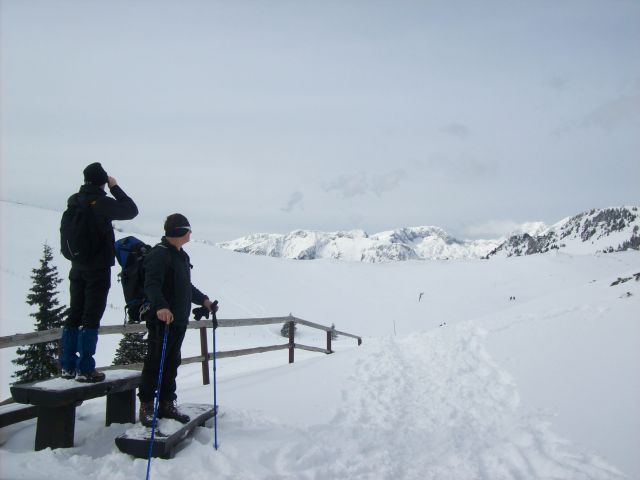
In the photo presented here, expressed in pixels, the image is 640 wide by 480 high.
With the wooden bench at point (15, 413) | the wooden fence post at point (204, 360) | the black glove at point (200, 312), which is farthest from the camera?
the wooden fence post at point (204, 360)

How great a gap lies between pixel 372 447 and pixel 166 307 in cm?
270

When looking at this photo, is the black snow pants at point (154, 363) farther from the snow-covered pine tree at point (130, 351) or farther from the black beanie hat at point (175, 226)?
the snow-covered pine tree at point (130, 351)

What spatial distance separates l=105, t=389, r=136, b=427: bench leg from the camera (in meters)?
4.88

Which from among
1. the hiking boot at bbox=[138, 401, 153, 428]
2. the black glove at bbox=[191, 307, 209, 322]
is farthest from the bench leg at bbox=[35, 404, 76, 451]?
the black glove at bbox=[191, 307, 209, 322]

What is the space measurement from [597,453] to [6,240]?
141 feet

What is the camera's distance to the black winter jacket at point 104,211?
459 centimetres

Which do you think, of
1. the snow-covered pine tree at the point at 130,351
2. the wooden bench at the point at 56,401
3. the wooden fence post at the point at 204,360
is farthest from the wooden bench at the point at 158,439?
the snow-covered pine tree at the point at 130,351

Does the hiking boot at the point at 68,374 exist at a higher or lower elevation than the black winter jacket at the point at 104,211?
lower

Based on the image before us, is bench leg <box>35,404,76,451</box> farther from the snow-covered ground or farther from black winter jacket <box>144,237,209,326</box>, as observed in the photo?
black winter jacket <box>144,237,209,326</box>

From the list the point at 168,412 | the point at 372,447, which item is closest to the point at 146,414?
the point at 168,412

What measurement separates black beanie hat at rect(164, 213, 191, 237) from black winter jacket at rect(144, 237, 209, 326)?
11 cm

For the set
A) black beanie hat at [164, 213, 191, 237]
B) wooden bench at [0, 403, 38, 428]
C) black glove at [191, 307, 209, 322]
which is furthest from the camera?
black glove at [191, 307, 209, 322]

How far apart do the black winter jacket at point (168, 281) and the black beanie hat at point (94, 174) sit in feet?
2.99

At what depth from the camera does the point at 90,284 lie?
4578 millimetres
